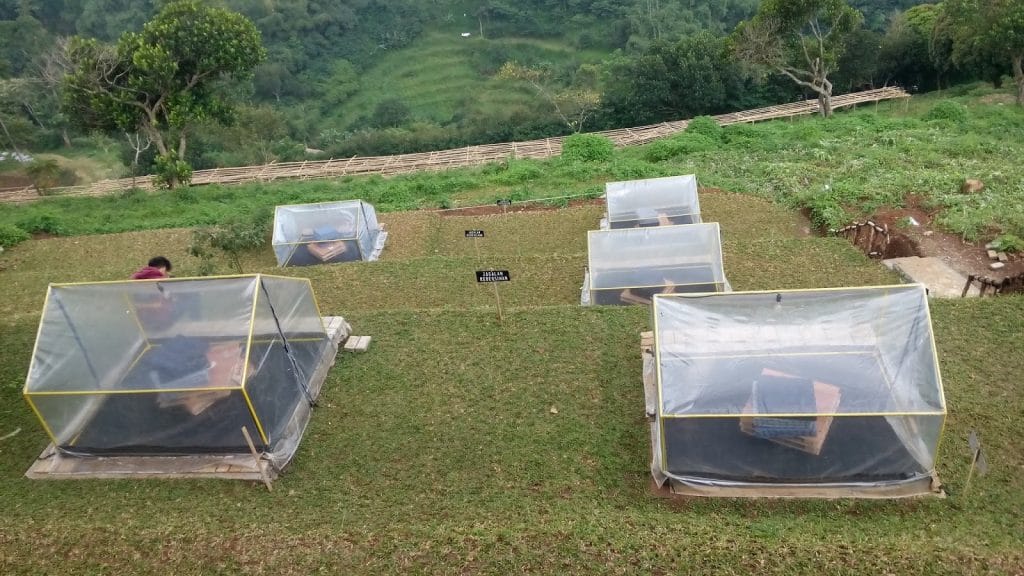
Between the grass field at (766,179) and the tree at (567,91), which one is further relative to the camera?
the tree at (567,91)

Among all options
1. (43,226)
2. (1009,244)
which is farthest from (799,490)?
(43,226)

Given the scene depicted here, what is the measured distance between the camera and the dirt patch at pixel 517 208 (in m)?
18.4

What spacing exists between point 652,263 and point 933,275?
5725 mm

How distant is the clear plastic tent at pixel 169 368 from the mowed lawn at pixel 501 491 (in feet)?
1.78

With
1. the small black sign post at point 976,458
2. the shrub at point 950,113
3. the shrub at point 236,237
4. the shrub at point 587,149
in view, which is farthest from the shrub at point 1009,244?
the shrub at point 236,237

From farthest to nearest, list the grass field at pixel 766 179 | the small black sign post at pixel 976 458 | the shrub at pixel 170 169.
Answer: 1. the shrub at pixel 170 169
2. the grass field at pixel 766 179
3. the small black sign post at pixel 976 458

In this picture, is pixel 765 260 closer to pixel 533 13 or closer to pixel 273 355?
pixel 273 355

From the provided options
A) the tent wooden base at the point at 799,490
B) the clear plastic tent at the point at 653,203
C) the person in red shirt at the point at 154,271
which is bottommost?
the tent wooden base at the point at 799,490

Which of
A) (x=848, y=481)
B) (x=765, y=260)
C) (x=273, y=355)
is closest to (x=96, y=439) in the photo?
(x=273, y=355)

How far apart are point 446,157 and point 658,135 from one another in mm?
11418

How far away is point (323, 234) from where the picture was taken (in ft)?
50.7

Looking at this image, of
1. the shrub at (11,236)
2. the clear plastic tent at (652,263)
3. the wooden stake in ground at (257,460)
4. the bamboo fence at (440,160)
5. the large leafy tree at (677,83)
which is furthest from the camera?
the large leafy tree at (677,83)

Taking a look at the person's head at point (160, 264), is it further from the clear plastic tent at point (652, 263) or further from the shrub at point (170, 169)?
the shrub at point (170, 169)

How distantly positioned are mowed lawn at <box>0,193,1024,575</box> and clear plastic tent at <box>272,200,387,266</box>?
497 cm
